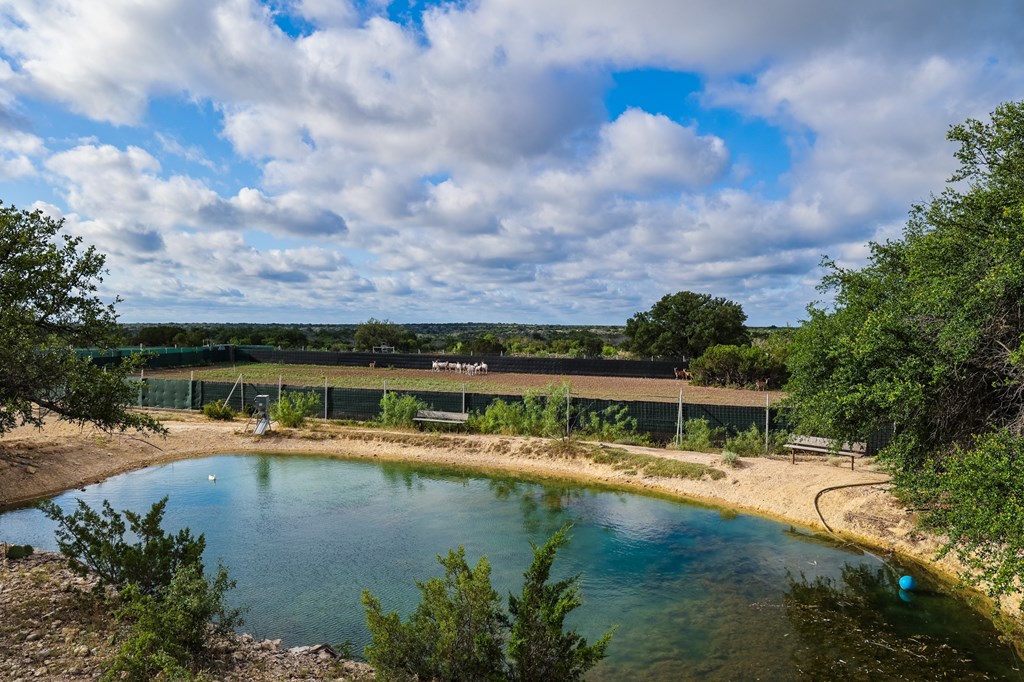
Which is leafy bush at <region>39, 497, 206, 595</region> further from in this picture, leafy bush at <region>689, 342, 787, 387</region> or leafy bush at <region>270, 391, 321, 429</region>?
leafy bush at <region>689, 342, 787, 387</region>

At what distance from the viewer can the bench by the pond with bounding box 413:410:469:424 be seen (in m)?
25.2

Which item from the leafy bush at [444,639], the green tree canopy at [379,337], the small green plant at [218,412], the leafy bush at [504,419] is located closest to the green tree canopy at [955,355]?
the leafy bush at [444,639]

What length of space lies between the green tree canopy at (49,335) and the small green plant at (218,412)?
1889 centimetres

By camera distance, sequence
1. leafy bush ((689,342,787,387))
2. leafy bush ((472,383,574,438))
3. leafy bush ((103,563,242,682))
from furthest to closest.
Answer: leafy bush ((689,342,787,387)) → leafy bush ((472,383,574,438)) → leafy bush ((103,563,242,682))

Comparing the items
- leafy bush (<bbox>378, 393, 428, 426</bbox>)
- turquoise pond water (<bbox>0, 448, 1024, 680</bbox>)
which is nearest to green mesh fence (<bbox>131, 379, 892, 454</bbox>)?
leafy bush (<bbox>378, 393, 428, 426</bbox>)

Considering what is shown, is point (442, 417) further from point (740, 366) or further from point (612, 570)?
point (740, 366)

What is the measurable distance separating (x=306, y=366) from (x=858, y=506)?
47742 millimetres

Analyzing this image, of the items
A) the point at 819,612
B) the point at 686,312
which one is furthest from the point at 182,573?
the point at 686,312

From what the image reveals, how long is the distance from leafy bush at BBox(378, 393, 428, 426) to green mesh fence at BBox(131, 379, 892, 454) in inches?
19.1

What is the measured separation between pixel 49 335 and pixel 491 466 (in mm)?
14767

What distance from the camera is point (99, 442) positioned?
853 inches

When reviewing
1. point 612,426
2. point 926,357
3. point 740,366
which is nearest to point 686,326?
point 740,366

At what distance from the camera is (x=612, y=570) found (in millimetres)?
12578

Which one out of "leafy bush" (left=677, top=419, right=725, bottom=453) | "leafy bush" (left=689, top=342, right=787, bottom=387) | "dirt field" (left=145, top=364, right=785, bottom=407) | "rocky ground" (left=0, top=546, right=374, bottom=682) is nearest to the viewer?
"rocky ground" (left=0, top=546, right=374, bottom=682)
